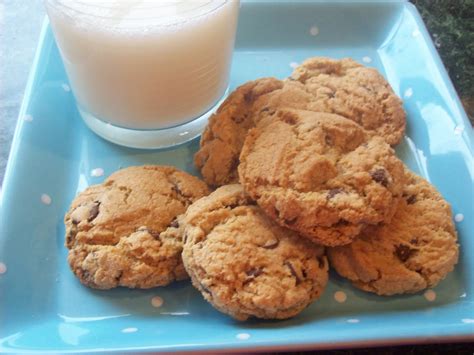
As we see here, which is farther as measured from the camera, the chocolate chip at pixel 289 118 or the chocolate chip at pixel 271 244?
the chocolate chip at pixel 289 118

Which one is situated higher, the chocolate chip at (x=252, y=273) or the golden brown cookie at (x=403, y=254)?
the chocolate chip at (x=252, y=273)

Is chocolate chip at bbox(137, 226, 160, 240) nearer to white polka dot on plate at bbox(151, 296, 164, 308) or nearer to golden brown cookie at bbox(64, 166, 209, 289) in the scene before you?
golden brown cookie at bbox(64, 166, 209, 289)

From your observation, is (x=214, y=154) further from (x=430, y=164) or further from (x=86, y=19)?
(x=430, y=164)

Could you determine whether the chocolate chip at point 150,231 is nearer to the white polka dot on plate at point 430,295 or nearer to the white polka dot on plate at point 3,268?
the white polka dot on plate at point 3,268

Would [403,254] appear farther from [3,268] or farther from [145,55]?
[3,268]

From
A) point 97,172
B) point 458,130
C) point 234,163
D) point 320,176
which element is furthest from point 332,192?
point 97,172

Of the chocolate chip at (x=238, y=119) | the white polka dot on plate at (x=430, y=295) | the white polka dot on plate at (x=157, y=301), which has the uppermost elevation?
the chocolate chip at (x=238, y=119)

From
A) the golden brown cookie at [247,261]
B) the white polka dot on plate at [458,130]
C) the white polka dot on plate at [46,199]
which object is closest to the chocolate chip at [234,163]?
the golden brown cookie at [247,261]

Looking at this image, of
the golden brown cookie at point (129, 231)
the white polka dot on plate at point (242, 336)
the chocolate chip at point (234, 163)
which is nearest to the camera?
the white polka dot on plate at point (242, 336)
